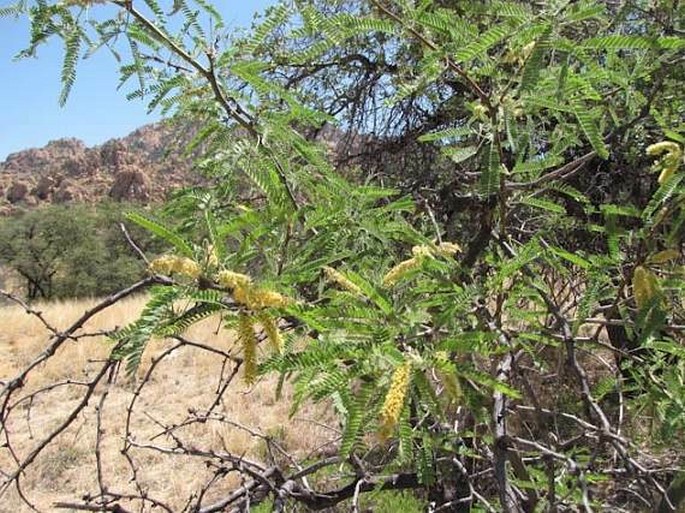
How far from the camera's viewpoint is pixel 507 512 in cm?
154

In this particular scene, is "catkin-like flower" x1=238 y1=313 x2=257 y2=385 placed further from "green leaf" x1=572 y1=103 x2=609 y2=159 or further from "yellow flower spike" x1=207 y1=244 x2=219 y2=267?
"green leaf" x1=572 y1=103 x2=609 y2=159

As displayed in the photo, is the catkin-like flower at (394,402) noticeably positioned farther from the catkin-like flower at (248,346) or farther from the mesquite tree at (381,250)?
the catkin-like flower at (248,346)

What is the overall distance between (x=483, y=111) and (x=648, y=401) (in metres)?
1.14

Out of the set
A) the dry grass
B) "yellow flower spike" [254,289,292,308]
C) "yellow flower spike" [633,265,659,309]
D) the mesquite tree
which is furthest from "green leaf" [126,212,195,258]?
the dry grass

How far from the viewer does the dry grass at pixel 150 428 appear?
5.64m

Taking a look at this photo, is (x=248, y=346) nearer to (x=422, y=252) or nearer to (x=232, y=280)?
(x=232, y=280)

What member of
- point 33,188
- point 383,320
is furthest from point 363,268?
point 33,188

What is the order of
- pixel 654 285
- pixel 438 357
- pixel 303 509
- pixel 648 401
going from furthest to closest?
pixel 303 509 < pixel 648 401 < pixel 654 285 < pixel 438 357

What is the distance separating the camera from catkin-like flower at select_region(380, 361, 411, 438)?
0.81 m

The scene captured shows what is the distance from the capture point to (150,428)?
699cm

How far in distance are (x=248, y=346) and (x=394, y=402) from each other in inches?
9.3

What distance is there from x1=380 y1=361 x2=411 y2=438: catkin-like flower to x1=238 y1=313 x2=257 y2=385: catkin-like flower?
0.67 feet

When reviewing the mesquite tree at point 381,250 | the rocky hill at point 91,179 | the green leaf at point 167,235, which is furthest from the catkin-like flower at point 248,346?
the rocky hill at point 91,179

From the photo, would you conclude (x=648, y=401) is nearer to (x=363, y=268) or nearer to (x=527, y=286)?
(x=527, y=286)
